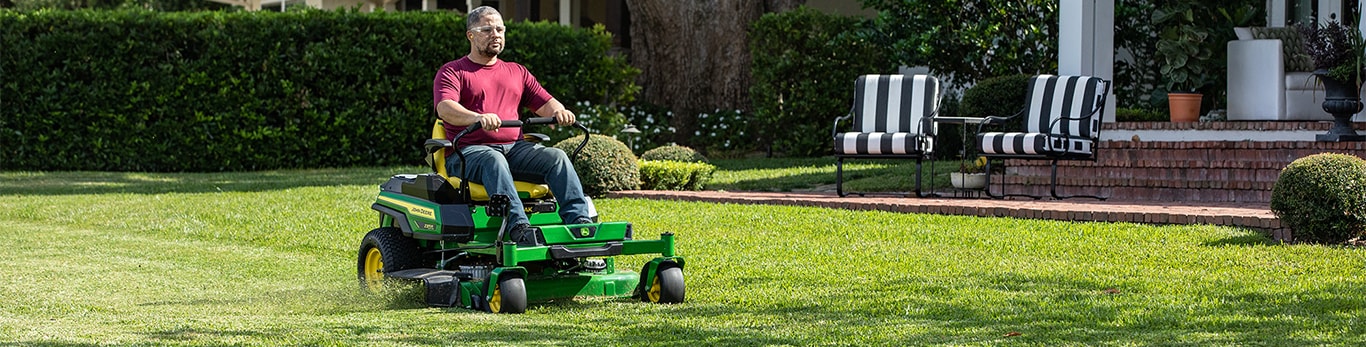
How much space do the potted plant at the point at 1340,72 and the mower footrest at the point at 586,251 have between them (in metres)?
7.47

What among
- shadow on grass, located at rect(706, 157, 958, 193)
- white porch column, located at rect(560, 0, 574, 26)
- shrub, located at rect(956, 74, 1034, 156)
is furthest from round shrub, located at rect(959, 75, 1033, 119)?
white porch column, located at rect(560, 0, 574, 26)

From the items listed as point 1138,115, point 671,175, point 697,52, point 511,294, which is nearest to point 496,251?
point 511,294

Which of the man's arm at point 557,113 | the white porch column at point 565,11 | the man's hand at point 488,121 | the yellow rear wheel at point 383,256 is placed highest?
the white porch column at point 565,11

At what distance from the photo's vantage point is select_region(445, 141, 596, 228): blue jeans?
23.2 feet

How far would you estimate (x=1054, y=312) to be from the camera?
6.87m

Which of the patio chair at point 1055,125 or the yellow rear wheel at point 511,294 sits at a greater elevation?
the patio chair at point 1055,125

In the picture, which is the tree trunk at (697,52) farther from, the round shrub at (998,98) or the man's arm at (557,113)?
the man's arm at (557,113)

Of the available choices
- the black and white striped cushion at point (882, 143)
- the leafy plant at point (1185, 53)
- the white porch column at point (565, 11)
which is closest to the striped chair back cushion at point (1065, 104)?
the black and white striped cushion at point (882, 143)

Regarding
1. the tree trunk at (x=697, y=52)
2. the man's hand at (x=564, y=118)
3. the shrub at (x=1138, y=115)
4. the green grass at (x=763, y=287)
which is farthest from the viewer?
the tree trunk at (x=697, y=52)

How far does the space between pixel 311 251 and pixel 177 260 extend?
0.84 metres

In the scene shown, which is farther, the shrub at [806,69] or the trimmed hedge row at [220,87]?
the shrub at [806,69]

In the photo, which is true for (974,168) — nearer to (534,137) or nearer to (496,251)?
(534,137)

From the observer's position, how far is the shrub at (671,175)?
1445 cm

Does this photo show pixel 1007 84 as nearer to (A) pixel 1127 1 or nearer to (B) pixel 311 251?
(A) pixel 1127 1
